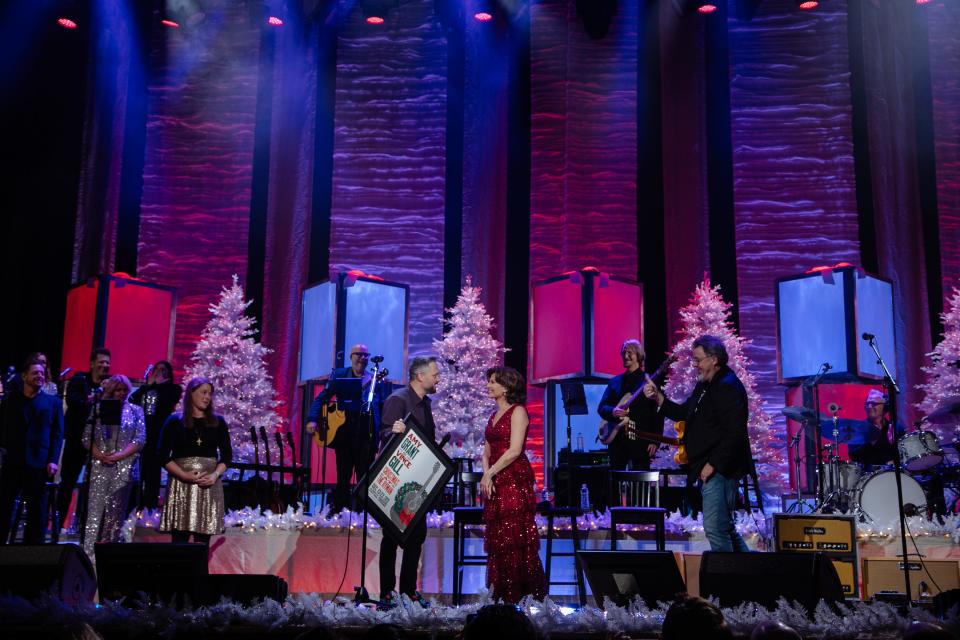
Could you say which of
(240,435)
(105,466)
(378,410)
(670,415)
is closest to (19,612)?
(105,466)

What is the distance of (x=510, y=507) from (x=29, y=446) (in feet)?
13.6

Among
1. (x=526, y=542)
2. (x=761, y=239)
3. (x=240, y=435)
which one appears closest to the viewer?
(x=526, y=542)

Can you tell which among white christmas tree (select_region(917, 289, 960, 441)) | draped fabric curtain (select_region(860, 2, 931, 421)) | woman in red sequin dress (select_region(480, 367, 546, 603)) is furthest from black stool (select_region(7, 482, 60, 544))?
draped fabric curtain (select_region(860, 2, 931, 421))

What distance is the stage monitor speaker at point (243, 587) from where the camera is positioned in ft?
15.3

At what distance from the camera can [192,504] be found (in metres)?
6.55

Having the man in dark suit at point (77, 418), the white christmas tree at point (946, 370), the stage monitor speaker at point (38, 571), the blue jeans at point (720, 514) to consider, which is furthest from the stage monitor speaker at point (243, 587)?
the white christmas tree at point (946, 370)

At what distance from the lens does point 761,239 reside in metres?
14.1

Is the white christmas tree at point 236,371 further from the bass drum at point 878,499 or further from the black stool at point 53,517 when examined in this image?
the bass drum at point 878,499

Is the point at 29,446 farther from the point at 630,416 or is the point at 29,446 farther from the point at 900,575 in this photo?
the point at 900,575

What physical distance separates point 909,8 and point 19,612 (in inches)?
583

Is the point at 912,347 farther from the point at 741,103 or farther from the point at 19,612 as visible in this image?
the point at 19,612

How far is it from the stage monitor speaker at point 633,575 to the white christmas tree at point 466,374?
7.51 meters

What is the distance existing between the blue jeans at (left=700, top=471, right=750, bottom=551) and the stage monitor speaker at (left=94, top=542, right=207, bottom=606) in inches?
122

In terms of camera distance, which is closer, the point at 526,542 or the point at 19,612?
the point at 19,612
